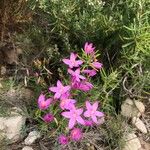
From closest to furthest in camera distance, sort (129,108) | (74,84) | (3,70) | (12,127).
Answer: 1. (74,84)
2. (12,127)
3. (129,108)
4. (3,70)

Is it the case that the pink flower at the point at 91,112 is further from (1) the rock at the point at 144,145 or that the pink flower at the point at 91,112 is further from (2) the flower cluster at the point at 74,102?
(1) the rock at the point at 144,145

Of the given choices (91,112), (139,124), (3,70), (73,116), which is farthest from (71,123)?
(3,70)

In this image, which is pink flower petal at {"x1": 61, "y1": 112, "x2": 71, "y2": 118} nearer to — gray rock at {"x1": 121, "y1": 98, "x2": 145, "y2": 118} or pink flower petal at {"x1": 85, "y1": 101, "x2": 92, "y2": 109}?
pink flower petal at {"x1": 85, "y1": 101, "x2": 92, "y2": 109}

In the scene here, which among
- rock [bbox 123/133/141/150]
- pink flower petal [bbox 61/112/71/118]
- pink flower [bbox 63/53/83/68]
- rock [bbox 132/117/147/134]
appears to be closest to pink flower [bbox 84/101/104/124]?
pink flower petal [bbox 61/112/71/118]

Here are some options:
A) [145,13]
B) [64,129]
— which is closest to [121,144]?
[64,129]

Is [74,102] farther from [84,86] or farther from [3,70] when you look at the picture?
[3,70]

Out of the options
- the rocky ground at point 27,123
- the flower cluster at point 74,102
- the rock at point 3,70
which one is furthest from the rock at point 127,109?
the rock at point 3,70
